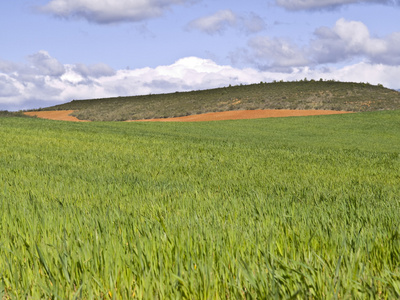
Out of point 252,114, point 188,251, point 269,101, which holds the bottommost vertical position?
point 188,251

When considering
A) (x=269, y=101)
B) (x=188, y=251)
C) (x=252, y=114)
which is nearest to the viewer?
(x=188, y=251)

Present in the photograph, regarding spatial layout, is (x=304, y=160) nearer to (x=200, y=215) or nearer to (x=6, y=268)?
(x=200, y=215)

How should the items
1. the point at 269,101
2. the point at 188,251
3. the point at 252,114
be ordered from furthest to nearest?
1. the point at 269,101
2. the point at 252,114
3. the point at 188,251

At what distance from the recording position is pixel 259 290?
6.35ft

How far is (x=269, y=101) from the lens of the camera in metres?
64.0

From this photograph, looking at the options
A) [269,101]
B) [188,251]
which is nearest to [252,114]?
[269,101]

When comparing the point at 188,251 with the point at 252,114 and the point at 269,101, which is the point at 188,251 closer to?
the point at 252,114

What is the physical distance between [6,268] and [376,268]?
2.24m

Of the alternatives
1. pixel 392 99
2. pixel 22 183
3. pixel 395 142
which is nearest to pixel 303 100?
pixel 392 99

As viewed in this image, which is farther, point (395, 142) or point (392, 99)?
point (392, 99)

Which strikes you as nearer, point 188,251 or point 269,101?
point 188,251

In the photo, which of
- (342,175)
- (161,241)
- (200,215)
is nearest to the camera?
(161,241)

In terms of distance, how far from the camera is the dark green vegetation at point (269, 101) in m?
59.5

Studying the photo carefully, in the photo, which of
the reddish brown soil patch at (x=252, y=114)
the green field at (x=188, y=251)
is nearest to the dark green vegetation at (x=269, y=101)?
the reddish brown soil patch at (x=252, y=114)
